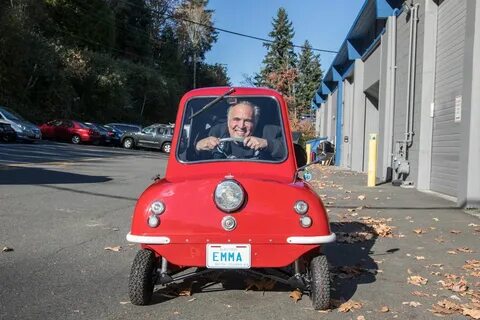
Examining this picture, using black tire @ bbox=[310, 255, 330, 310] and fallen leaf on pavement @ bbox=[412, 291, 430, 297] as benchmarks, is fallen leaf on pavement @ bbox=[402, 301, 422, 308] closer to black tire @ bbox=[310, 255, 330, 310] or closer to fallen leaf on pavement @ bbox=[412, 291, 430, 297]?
fallen leaf on pavement @ bbox=[412, 291, 430, 297]

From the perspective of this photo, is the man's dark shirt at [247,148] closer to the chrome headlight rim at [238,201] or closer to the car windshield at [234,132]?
the car windshield at [234,132]

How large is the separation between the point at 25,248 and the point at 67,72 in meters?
38.4

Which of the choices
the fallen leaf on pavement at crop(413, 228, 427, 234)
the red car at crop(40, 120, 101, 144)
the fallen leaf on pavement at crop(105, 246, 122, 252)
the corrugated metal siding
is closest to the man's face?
the fallen leaf on pavement at crop(105, 246, 122, 252)

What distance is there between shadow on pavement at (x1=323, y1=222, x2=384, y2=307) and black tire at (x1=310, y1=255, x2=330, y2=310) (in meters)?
0.53

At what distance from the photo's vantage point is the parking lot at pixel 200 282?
467 centimetres

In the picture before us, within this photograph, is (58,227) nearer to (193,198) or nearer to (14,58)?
(193,198)

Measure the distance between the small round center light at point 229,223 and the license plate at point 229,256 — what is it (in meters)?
0.15

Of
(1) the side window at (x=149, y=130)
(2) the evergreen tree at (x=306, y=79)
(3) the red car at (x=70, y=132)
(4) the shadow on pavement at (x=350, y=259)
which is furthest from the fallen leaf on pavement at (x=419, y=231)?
(2) the evergreen tree at (x=306, y=79)

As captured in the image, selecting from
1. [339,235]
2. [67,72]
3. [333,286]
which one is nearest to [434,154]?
[339,235]

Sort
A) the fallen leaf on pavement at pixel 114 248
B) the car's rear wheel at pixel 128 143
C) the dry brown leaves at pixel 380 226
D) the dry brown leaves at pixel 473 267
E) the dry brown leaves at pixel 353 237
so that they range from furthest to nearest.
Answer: the car's rear wheel at pixel 128 143, the dry brown leaves at pixel 380 226, the dry brown leaves at pixel 353 237, the fallen leaf on pavement at pixel 114 248, the dry brown leaves at pixel 473 267

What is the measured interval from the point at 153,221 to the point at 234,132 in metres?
1.39

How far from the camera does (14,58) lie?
37.8 meters

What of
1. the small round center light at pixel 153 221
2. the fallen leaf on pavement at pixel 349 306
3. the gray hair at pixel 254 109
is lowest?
the fallen leaf on pavement at pixel 349 306

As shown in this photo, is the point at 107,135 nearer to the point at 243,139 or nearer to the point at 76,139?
the point at 76,139
